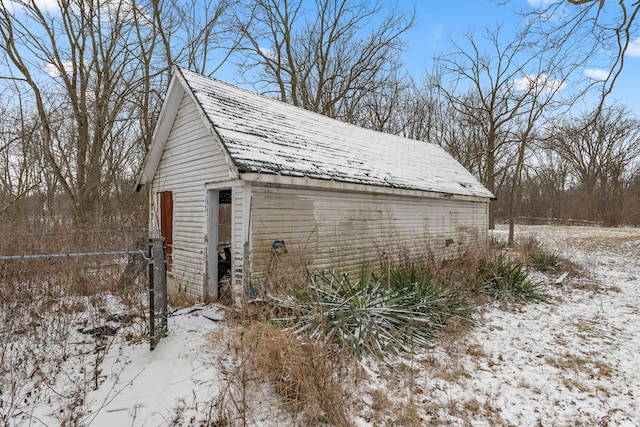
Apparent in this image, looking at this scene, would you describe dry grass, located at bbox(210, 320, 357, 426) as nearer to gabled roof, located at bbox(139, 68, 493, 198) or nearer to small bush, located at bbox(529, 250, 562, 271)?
gabled roof, located at bbox(139, 68, 493, 198)

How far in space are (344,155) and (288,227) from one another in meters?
3.15

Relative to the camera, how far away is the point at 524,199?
4159 centimetres

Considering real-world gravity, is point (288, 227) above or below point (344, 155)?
below

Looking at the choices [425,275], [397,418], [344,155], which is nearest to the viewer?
[397,418]

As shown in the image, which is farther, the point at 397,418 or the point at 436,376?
the point at 436,376

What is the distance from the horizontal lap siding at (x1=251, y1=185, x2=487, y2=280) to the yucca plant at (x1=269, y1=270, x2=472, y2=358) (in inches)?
50.7

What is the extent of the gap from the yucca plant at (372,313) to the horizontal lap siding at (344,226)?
4.22 feet

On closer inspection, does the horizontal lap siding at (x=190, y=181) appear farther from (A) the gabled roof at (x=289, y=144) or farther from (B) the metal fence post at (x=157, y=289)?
(B) the metal fence post at (x=157, y=289)

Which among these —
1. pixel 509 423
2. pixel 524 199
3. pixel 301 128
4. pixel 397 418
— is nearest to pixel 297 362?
pixel 397 418

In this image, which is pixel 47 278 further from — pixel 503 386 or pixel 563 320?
pixel 563 320

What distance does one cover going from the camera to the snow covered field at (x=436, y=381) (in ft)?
10.6

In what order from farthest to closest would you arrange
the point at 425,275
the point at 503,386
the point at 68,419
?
the point at 425,275 < the point at 503,386 < the point at 68,419

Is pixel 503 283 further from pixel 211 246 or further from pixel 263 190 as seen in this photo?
pixel 211 246

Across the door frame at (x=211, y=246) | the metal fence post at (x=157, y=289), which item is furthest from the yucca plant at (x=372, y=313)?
the door frame at (x=211, y=246)
